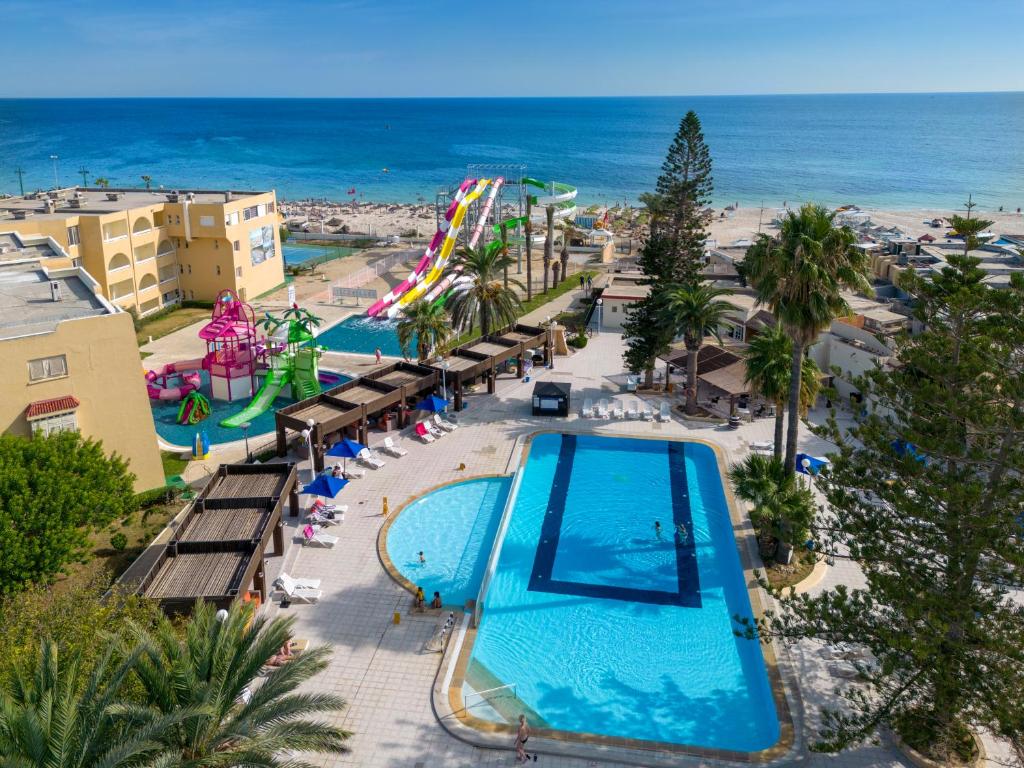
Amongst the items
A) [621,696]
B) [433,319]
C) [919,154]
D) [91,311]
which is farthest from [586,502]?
[919,154]

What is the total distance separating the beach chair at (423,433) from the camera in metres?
31.2

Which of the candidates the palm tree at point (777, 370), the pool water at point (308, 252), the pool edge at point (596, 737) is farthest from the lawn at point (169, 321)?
the palm tree at point (777, 370)

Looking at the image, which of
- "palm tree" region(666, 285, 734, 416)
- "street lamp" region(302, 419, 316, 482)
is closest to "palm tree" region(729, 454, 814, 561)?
"palm tree" region(666, 285, 734, 416)

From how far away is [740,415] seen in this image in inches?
1330

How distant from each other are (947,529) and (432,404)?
22.0 meters

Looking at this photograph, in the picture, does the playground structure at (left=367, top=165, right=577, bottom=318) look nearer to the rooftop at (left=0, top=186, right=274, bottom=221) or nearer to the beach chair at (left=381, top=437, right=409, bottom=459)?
the beach chair at (left=381, top=437, right=409, bottom=459)

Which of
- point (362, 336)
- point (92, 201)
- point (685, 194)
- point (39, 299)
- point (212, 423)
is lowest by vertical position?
point (212, 423)

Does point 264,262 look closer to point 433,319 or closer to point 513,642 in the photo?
point 433,319

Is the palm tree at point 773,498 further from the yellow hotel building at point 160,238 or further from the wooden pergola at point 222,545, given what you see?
the yellow hotel building at point 160,238

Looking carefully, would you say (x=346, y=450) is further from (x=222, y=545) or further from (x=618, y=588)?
(x=618, y=588)

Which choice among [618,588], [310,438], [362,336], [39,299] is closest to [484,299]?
[362,336]

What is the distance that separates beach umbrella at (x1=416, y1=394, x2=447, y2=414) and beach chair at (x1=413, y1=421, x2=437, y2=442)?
1104mm

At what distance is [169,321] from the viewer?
161 feet

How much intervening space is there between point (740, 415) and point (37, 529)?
2655 centimetres
